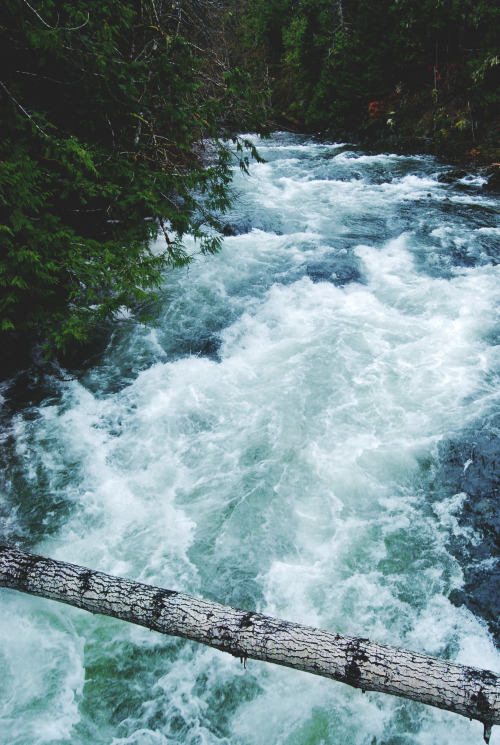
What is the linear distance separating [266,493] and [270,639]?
2.12 meters

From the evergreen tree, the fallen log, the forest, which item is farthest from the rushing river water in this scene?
the evergreen tree

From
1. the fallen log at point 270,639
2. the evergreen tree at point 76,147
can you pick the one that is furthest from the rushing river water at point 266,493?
the evergreen tree at point 76,147

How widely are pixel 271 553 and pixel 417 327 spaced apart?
5.48m

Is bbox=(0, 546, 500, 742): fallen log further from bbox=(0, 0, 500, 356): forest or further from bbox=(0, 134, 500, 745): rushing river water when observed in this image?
bbox=(0, 0, 500, 356): forest

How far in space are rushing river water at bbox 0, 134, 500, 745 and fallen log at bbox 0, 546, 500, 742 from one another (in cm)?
70

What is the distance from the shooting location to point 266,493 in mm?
5109

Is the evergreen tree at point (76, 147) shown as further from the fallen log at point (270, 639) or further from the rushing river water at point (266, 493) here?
the fallen log at point (270, 639)

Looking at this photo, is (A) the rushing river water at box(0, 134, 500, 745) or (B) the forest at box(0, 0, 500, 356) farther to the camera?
(B) the forest at box(0, 0, 500, 356)

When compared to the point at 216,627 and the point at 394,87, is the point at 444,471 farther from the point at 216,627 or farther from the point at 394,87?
the point at 394,87

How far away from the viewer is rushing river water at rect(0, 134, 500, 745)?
11.1 feet

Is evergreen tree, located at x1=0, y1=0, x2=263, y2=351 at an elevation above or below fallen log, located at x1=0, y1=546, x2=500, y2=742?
above

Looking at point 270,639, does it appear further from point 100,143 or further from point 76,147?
point 100,143

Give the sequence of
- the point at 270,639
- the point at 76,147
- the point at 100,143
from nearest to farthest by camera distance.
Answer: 1. the point at 270,639
2. the point at 76,147
3. the point at 100,143

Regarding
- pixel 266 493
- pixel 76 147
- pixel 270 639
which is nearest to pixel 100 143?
pixel 76 147
